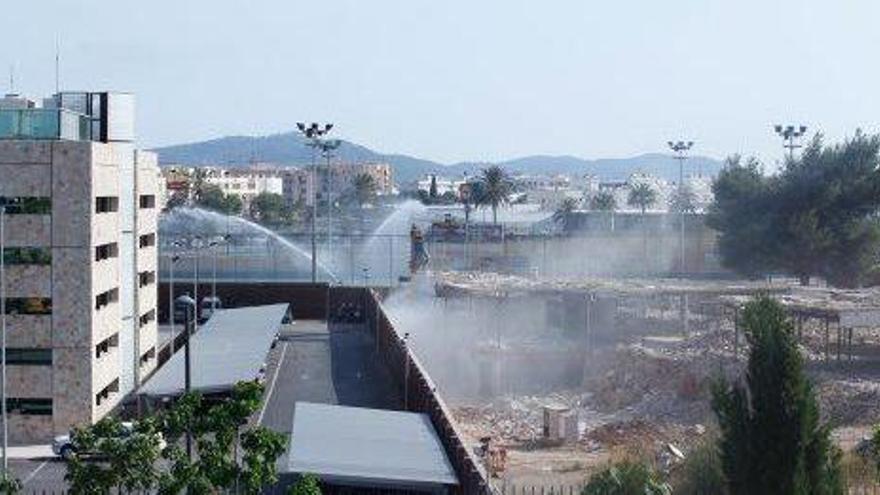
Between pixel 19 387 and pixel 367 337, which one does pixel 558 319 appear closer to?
pixel 367 337

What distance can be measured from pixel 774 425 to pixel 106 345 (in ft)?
84.4

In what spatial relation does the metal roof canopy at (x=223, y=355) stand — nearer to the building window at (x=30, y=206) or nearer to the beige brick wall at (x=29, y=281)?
the beige brick wall at (x=29, y=281)

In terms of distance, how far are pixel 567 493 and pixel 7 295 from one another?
15.9 meters

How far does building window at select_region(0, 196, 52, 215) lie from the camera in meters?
38.2

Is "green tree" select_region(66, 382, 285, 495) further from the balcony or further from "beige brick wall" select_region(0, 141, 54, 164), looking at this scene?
the balcony

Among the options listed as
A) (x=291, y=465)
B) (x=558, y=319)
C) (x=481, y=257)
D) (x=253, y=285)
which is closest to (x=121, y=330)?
(x=291, y=465)

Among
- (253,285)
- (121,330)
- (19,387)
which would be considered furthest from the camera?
(253,285)

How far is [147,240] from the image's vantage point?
49.8 m

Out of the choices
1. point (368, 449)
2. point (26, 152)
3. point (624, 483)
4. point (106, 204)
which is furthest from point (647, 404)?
point (624, 483)

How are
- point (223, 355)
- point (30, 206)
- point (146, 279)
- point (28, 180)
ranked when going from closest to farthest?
point (28, 180) < point (30, 206) < point (223, 355) < point (146, 279)

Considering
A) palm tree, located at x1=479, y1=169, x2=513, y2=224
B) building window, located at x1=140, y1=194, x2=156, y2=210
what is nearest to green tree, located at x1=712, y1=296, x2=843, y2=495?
building window, located at x1=140, y1=194, x2=156, y2=210

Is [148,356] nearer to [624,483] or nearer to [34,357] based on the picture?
[34,357]

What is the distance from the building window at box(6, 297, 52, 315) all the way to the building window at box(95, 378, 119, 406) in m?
2.73

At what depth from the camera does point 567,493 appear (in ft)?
109
